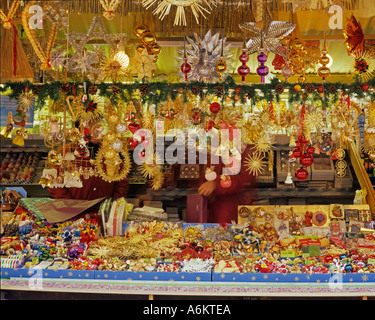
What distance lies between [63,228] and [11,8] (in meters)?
1.88

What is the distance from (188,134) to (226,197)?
3.47 ft

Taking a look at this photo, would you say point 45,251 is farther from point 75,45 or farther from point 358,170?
point 358,170

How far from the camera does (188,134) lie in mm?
4754

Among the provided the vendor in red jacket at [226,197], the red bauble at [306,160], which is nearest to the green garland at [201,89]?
the red bauble at [306,160]

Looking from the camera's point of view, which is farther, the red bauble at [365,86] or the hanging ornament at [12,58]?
the red bauble at [365,86]

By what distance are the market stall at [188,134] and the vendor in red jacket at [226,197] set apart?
0.7 inches

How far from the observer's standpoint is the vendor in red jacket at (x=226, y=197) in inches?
211

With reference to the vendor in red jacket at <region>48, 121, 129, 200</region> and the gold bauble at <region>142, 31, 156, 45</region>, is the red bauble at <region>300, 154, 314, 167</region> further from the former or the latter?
the vendor in red jacket at <region>48, 121, 129, 200</region>

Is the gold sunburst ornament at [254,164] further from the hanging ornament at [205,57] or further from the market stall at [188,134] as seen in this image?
the hanging ornament at [205,57]

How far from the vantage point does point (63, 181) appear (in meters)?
4.46

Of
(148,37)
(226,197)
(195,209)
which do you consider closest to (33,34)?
(148,37)

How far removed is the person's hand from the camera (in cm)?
520
